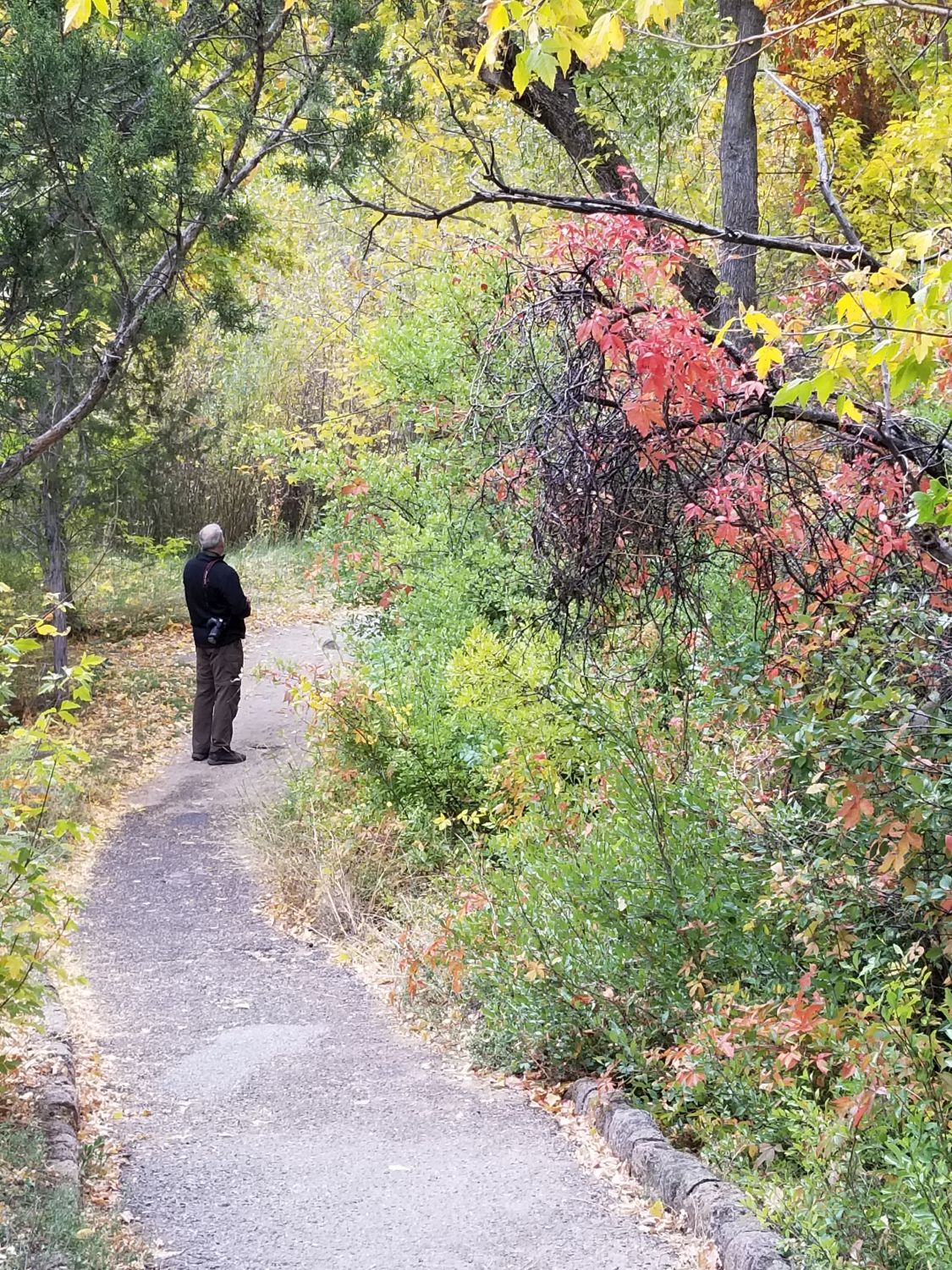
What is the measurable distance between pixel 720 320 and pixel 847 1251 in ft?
20.8

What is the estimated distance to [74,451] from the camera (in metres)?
11.8

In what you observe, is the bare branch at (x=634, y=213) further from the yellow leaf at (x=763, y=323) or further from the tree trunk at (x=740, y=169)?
the tree trunk at (x=740, y=169)

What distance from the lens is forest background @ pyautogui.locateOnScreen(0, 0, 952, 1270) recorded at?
3.52 metres

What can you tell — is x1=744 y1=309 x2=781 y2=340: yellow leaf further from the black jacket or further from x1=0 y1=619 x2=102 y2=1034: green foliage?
the black jacket

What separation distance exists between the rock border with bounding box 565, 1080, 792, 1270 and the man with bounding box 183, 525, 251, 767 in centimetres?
636

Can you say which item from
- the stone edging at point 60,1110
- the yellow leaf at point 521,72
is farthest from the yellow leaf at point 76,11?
the stone edging at point 60,1110

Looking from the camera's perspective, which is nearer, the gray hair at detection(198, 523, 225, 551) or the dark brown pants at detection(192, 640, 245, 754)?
the gray hair at detection(198, 523, 225, 551)

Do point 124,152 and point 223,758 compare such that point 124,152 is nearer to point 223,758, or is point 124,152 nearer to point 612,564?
point 612,564

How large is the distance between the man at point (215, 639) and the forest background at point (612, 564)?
2.55ft

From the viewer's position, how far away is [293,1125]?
15.5 feet

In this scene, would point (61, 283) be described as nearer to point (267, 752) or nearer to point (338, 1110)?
point (267, 752)

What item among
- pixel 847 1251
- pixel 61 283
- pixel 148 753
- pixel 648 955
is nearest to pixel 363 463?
pixel 61 283

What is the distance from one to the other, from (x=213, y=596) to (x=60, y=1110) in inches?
253

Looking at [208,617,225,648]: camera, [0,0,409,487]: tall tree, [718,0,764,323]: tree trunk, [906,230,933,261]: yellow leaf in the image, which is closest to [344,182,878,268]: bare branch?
[906,230,933,261]: yellow leaf
